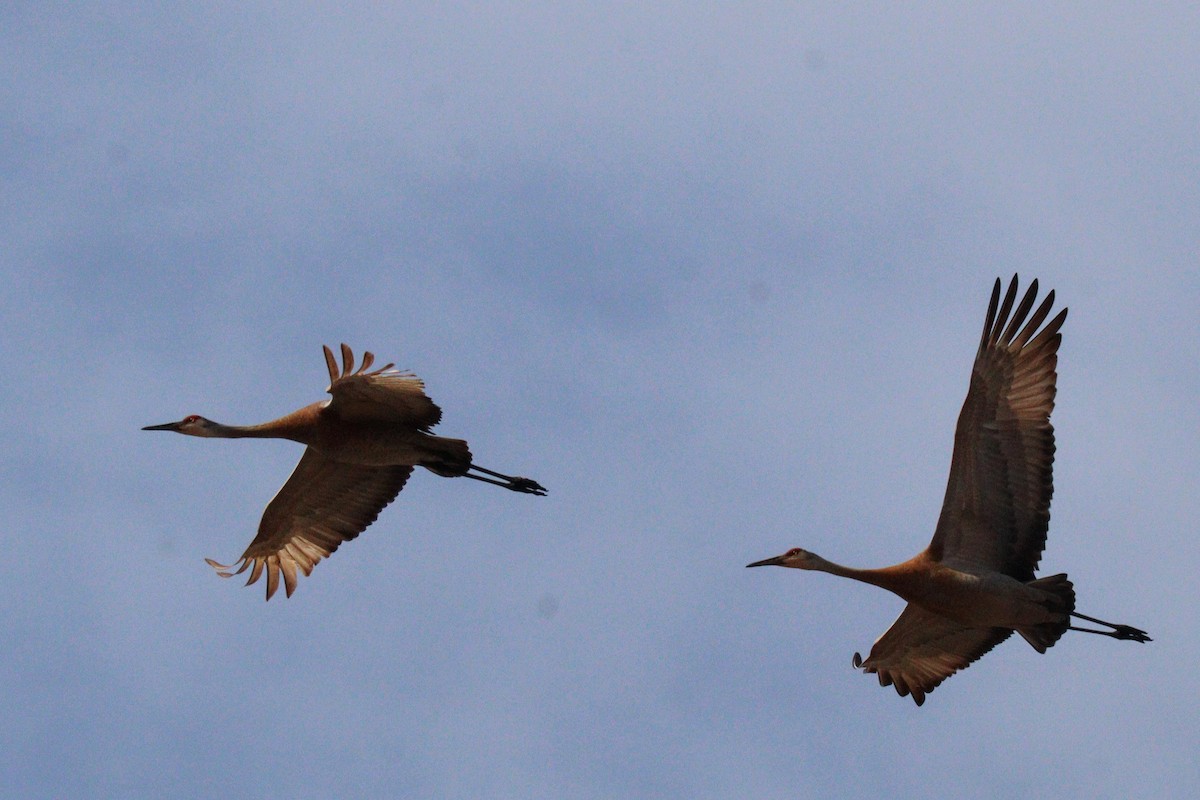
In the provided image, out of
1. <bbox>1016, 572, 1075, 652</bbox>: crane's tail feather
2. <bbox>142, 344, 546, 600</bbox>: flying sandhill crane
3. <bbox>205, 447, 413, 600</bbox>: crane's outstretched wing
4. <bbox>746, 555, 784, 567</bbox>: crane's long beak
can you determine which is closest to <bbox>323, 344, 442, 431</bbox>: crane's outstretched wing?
<bbox>142, 344, 546, 600</bbox>: flying sandhill crane

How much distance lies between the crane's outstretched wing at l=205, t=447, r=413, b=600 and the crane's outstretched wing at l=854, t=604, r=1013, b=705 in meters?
A: 5.24

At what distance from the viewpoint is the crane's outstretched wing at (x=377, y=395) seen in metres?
16.4

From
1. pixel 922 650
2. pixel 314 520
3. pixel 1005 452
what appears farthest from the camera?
pixel 314 520

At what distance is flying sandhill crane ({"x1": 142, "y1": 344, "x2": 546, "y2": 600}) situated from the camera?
54.5 ft

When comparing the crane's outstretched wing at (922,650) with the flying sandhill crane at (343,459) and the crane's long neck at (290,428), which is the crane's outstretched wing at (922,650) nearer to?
the flying sandhill crane at (343,459)

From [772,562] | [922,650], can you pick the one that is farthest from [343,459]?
[922,650]

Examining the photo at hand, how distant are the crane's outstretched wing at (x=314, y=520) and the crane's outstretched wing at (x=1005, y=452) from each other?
587 cm

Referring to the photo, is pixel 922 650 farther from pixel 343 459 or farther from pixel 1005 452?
pixel 343 459

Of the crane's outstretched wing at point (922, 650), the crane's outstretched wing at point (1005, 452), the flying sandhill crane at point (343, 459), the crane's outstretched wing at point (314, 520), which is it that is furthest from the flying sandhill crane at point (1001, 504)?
the crane's outstretched wing at point (314, 520)

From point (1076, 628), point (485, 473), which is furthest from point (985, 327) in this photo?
point (485, 473)

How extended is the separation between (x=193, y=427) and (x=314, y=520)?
158 centimetres

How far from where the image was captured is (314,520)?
1853 cm

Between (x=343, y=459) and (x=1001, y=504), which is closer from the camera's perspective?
(x=1001, y=504)

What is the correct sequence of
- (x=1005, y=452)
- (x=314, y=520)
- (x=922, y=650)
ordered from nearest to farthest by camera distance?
(x=1005, y=452) < (x=922, y=650) < (x=314, y=520)
